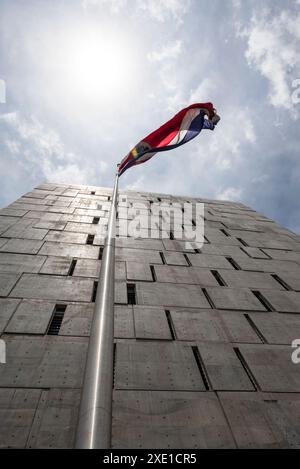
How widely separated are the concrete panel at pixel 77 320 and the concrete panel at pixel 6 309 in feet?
5.67

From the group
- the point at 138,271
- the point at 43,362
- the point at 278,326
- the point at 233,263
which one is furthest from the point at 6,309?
the point at 233,263

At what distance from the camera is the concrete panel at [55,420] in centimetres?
607

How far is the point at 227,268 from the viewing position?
1527cm

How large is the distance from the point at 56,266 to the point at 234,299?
25.5 ft

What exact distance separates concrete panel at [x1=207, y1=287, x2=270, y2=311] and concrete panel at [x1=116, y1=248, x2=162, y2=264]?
134 inches

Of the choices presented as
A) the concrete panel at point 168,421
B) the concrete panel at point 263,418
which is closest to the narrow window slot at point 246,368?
the concrete panel at point 263,418

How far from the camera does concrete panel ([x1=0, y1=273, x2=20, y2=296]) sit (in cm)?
1091

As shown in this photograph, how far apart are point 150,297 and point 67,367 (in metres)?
4.57

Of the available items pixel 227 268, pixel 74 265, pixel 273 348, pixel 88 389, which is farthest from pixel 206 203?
pixel 88 389

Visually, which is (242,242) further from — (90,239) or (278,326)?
(90,239)

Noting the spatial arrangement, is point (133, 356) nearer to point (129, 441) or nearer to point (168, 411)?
point (168, 411)

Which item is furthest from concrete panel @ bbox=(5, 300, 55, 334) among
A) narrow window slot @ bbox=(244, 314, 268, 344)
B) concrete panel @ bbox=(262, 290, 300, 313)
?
concrete panel @ bbox=(262, 290, 300, 313)

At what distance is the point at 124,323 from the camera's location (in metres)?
10.0
